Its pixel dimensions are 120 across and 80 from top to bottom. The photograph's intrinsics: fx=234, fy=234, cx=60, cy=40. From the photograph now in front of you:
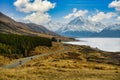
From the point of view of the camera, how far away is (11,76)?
3122cm

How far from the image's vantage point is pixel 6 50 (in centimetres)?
8981

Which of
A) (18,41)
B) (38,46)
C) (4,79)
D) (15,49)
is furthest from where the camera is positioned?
(38,46)

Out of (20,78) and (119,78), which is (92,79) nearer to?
(119,78)

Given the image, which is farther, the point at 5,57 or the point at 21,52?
the point at 21,52

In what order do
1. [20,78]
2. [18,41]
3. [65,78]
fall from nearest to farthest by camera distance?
[20,78], [65,78], [18,41]

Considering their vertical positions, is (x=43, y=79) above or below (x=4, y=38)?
below

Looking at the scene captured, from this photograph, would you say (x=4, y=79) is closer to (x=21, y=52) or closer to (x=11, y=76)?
(x=11, y=76)

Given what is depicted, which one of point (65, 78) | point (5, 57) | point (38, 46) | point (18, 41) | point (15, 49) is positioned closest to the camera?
point (65, 78)

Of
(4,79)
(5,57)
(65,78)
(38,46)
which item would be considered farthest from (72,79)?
(38,46)

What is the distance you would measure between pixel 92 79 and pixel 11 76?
10.9 meters

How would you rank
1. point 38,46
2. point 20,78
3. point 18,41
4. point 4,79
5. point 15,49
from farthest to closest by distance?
point 38,46 < point 18,41 < point 15,49 < point 20,78 < point 4,79

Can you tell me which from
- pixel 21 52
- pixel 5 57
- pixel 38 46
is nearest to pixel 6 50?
pixel 5 57

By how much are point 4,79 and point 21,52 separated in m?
75.5

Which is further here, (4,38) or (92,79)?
(4,38)
